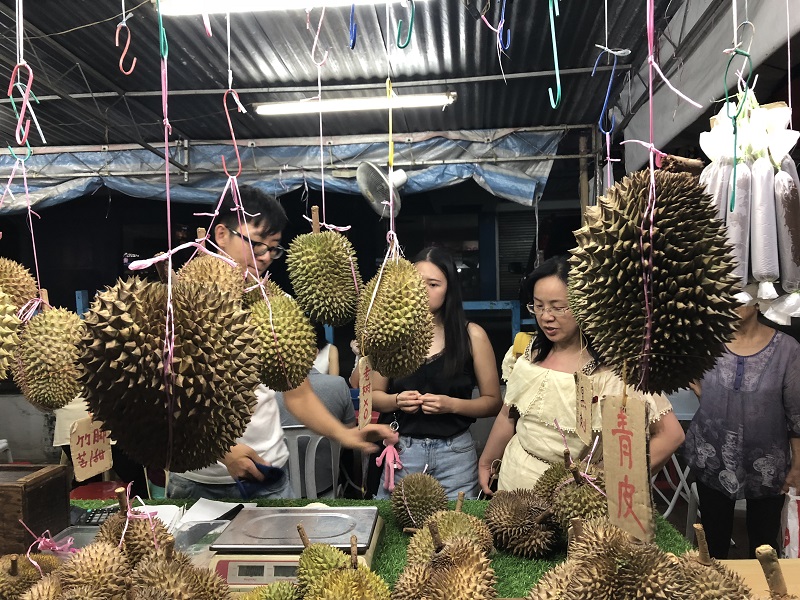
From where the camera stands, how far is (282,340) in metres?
1.52

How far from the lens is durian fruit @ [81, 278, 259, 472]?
1034 mm

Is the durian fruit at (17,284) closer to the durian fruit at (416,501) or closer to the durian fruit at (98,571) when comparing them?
the durian fruit at (98,571)

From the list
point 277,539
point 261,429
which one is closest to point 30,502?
point 277,539

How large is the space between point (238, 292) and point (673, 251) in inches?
42.0

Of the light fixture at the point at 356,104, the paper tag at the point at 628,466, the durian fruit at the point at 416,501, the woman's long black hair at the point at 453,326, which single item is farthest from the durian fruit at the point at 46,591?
the light fixture at the point at 356,104

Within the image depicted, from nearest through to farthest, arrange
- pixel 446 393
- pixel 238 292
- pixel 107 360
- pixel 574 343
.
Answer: pixel 107 360 < pixel 238 292 < pixel 574 343 < pixel 446 393

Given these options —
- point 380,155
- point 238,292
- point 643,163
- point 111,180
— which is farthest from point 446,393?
point 111,180

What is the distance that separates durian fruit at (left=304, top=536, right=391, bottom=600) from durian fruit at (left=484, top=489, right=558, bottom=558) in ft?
2.15

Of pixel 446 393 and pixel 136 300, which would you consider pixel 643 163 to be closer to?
pixel 446 393

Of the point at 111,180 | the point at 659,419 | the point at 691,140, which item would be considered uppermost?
the point at 111,180

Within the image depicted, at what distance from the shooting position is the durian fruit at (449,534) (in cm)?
159

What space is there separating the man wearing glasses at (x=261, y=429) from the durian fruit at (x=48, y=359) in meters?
0.62

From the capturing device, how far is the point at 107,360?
1.05 m

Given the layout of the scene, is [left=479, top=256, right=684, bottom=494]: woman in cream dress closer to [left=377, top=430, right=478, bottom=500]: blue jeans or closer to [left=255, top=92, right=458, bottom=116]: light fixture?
[left=377, top=430, right=478, bottom=500]: blue jeans
